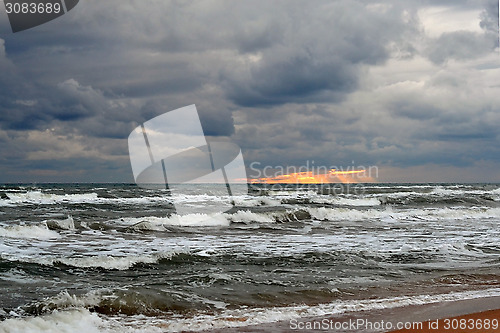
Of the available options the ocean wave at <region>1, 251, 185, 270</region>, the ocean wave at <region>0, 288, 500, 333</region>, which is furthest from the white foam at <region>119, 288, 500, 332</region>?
the ocean wave at <region>1, 251, 185, 270</region>

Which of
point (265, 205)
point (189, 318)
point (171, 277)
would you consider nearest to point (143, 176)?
point (171, 277)

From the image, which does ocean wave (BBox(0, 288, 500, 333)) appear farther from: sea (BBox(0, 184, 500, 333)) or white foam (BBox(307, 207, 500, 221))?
white foam (BBox(307, 207, 500, 221))

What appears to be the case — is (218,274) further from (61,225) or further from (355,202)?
(355,202)

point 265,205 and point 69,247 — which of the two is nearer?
point 69,247

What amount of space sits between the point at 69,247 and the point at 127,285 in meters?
5.03

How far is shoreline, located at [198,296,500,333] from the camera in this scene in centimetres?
539

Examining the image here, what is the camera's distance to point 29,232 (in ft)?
48.5

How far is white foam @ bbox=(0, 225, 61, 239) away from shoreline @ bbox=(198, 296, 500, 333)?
1081 cm

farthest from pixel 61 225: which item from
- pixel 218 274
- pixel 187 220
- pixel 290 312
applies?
pixel 290 312

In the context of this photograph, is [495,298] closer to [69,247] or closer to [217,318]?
[217,318]

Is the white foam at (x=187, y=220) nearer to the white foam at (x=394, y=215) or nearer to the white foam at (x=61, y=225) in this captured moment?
the white foam at (x=61, y=225)

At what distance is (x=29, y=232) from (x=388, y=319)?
12.5 metres

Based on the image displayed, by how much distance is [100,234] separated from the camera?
15.1 m

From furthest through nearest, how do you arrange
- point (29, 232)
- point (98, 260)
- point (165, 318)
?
point (29, 232) → point (98, 260) → point (165, 318)
